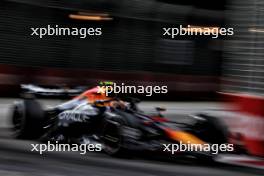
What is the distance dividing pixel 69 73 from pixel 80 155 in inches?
437

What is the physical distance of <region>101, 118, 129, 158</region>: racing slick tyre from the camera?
31.1 ft

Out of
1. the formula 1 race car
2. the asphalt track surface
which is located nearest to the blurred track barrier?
the formula 1 race car

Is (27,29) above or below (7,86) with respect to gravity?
above

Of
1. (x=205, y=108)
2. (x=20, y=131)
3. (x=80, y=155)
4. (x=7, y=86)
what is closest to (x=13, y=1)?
(x=7, y=86)

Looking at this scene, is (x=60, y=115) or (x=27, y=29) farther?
(x=27, y=29)

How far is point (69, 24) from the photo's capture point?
2020cm

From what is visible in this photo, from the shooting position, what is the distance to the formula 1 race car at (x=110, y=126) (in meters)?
9.55

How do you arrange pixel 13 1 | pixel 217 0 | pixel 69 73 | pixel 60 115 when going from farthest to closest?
1. pixel 217 0
2. pixel 69 73
3. pixel 13 1
4. pixel 60 115

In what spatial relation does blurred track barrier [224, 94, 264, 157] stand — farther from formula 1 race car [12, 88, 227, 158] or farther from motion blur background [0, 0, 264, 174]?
motion blur background [0, 0, 264, 174]

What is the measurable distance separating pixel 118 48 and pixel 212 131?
11481 millimetres

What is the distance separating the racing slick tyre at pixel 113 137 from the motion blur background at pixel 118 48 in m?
7.85

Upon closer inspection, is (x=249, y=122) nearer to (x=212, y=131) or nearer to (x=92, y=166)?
(x=212, y=131)

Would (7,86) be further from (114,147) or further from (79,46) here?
(114,147)

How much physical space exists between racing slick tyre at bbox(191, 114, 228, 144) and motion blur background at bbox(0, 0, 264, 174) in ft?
23.5
